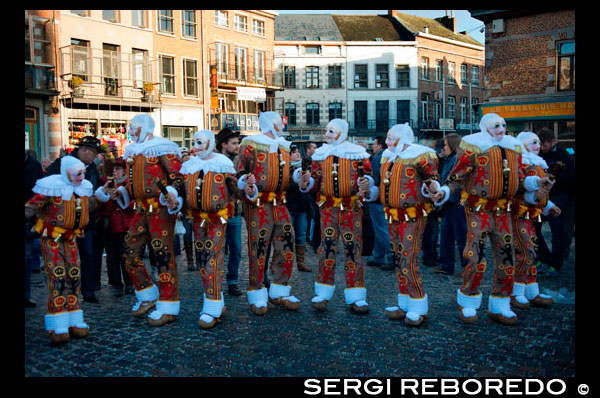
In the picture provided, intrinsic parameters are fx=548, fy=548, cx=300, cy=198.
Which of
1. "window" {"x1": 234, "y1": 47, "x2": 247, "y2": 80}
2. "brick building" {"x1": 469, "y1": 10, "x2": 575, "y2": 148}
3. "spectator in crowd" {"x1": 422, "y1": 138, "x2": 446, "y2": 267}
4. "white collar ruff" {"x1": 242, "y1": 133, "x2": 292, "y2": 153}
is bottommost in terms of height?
"spectator in crowd" {"x1": 422, "y1": 138, "x2": 446, "y2": 267}

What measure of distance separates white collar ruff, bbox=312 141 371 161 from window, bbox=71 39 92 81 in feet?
51.3

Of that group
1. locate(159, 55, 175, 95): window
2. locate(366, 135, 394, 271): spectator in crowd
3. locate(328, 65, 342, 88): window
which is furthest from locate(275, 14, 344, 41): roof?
locate(366, 135, 394, 271): spectator in crowd

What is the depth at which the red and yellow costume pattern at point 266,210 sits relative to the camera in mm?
5895

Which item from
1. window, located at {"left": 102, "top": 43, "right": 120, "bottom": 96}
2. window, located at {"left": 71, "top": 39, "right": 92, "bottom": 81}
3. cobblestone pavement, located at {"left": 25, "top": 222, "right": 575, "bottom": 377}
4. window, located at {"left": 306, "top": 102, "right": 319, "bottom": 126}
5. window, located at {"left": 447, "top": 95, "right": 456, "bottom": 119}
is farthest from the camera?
window, located at {"left": 447, "top": 95, "right": 456, "bottom": 119}

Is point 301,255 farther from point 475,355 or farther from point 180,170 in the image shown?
point 475,355

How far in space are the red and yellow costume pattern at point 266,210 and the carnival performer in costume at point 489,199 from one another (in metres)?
1.68

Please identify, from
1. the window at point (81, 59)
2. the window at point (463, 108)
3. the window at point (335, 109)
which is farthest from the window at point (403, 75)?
the window at point (81, 59)

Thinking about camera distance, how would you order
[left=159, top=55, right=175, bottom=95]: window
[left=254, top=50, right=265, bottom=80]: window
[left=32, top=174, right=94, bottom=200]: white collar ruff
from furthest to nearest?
[left=254, top=50, right=265, bottom=80]: window → [left=159, top=55, right=175, bottom=95]: window → [left=32, top=174, right=94, bottom=200]: white collar ruff

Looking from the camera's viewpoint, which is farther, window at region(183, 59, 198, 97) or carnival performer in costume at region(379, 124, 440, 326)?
window at region(183, 59, 198, 97)

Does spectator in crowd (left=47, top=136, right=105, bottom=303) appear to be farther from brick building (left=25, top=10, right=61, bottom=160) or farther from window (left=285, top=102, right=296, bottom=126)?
window (left=285, top=102, right=296, bottom=126)

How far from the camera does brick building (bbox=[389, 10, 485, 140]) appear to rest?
41.2 meters

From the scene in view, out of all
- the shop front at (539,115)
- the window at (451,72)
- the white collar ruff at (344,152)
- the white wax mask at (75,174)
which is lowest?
the white wax mask at (75,174)

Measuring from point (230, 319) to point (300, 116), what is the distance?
109 ft

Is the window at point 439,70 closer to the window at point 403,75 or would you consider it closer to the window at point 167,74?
the window at point 403,75
